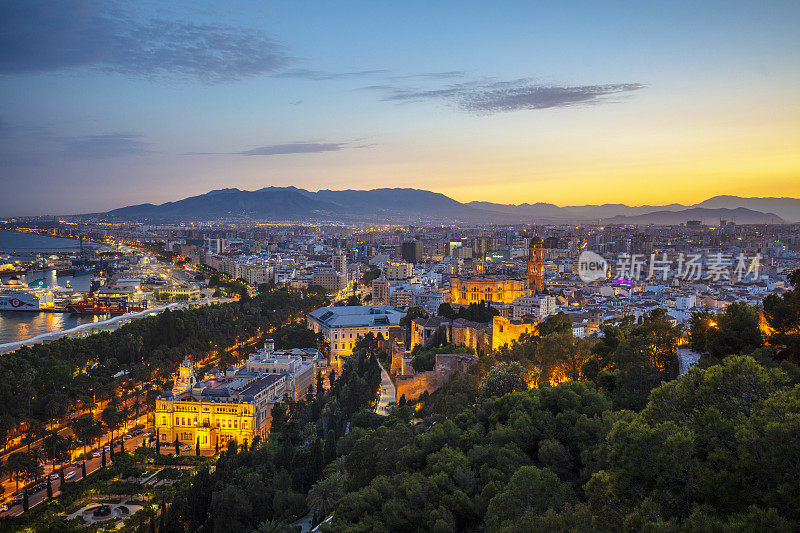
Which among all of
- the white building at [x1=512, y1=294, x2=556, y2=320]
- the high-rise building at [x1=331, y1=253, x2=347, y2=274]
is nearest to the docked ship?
the high-rise building at [x1=331, y1=253, x2=347, y2=274]

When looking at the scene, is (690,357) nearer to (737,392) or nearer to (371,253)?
(737,392)

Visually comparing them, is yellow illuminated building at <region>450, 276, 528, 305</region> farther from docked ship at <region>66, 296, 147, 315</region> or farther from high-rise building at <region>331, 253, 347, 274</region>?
docked ship at <region>66, 296, 147, 315</region>

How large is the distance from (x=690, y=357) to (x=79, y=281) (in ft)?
161

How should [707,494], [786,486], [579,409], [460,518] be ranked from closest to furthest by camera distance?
1. [786,486]
2. [707,494]
3. [460,518]
4. [579,409]

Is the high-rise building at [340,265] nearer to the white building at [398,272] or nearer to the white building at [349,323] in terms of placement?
the white building at [398,272]

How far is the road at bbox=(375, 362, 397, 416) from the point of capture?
14.3 m

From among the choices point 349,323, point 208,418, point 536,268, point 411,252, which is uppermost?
point 536,268

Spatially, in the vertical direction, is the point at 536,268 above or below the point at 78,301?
above

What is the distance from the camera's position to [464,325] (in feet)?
57.5

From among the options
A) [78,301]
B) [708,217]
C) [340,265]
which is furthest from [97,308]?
[708,217]

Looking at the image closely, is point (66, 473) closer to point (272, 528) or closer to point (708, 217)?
point (272, 528)

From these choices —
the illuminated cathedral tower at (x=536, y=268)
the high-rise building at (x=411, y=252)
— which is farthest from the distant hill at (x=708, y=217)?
the illuminated cathedral tower at (x=536, y=268)

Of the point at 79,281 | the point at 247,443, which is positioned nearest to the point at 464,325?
the point at 247,443

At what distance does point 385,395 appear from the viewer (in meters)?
15.8
